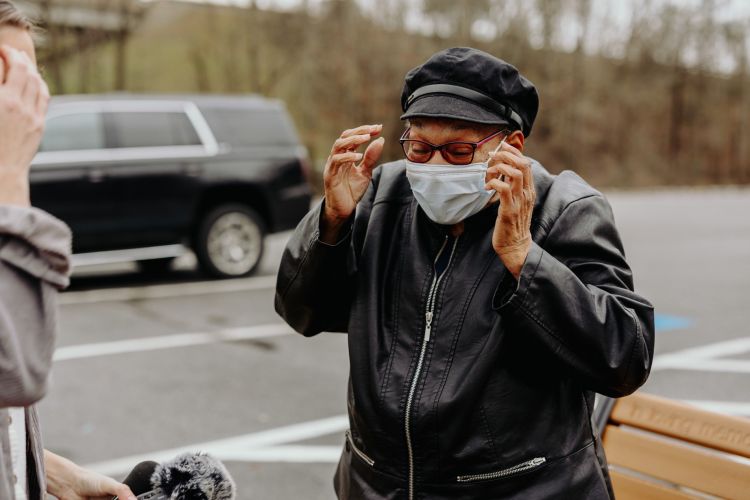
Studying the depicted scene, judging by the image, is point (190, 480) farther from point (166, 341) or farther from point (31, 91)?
point (166, 341)

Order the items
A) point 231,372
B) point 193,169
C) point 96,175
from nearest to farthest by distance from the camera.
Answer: point 231,372
point 96,175
point 193,169

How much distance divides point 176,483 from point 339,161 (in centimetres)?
82

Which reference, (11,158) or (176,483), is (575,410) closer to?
(176,483)

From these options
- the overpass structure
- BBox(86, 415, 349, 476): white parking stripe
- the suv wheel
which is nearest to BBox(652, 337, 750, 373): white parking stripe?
BBox(86, 415, 349, 476): white parking stripe

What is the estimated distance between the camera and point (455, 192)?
77.6 inches

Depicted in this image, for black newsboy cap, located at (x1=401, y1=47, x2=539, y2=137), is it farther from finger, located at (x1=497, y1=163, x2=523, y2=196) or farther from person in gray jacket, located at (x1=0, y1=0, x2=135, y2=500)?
person in gray jacket, located at (x1=0, y1=0, x2=135, y2=500)

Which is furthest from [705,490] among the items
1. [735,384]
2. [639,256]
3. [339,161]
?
[639,256]

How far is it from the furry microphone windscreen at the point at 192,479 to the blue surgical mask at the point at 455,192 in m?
0.78

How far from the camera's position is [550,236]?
1891 millimetres

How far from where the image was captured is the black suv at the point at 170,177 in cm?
881

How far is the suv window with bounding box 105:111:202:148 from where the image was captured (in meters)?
9.20

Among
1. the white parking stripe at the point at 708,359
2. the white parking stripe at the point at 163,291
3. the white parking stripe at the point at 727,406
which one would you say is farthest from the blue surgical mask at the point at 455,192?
the white parking stripe at the point at 163,291

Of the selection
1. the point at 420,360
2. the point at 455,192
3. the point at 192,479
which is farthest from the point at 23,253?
the point at 455,192

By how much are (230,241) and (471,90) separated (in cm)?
821
